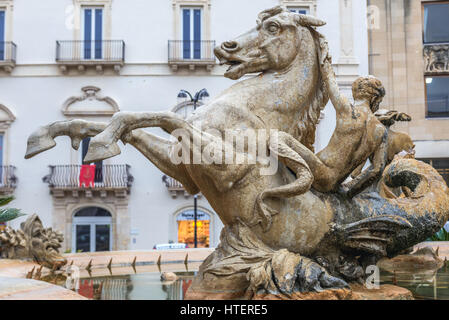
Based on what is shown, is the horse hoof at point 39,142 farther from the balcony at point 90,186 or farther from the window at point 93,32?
the window at point 93,32

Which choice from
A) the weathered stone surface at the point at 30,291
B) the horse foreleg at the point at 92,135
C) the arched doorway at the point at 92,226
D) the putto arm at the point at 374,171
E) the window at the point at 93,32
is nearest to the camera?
the weathered stone surface at the point at 30,291

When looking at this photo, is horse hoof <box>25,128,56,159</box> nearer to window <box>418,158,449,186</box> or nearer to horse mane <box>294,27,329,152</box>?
horse mane <box>294,27,329,152</box>

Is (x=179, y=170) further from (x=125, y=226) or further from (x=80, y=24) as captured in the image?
(x=80, y=24)

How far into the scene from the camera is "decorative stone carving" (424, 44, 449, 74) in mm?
20391

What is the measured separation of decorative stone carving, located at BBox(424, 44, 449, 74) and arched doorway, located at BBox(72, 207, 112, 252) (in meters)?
12.6

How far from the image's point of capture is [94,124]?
3.38m

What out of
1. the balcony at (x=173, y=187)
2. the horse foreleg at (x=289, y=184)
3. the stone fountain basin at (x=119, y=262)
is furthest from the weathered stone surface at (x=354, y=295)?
the balcony at (x=173, y=187)

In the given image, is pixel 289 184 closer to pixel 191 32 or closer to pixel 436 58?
pixel 436 58

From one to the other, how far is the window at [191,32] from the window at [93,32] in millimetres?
3151

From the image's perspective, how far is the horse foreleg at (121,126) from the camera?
118 inches

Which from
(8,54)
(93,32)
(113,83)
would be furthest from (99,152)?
(8,54)

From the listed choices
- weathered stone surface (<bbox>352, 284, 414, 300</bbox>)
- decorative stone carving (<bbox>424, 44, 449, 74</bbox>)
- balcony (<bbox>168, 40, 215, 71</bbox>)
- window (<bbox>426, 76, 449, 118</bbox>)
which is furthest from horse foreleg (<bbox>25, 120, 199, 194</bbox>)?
decorative stone carving (<bbox>424, 44, 449, 74</bbox>)
